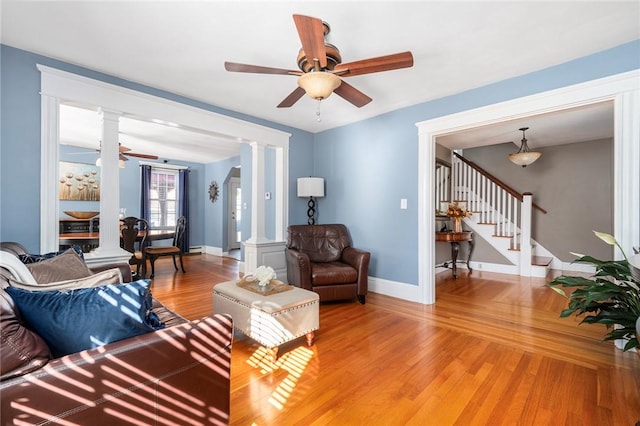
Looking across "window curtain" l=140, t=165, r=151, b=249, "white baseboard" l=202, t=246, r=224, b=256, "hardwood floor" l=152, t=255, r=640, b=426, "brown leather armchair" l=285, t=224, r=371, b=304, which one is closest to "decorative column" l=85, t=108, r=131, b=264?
"hardwood floor" l=152, t=255, r=640, b=426

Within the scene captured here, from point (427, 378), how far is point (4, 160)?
3.63 metres

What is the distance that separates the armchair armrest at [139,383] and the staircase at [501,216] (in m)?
5.25

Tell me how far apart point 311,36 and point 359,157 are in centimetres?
260

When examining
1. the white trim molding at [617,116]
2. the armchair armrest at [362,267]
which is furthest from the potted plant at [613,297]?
the armchair armrest at [362,267]

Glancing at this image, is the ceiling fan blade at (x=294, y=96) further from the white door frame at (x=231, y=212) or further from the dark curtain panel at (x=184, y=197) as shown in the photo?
the dark curtain panel at (x=184, y=197)

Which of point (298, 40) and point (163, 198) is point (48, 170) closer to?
point (298, 40)

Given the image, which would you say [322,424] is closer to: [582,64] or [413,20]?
[413,20]

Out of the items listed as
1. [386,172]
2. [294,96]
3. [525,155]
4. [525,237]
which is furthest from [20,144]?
[525,237]

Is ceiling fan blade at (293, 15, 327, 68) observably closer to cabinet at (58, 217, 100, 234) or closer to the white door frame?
cabinet at (58, 217, 100, 234)

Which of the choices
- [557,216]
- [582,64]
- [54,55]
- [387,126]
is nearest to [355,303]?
[387,126]

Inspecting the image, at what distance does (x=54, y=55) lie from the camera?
2.50 m

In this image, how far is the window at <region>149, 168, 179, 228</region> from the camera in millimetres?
6852

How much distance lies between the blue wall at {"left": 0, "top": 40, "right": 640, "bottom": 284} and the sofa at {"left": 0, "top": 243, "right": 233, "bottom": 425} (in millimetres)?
1657

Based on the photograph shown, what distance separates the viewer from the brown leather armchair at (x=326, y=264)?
323 centimetres
